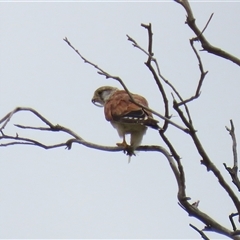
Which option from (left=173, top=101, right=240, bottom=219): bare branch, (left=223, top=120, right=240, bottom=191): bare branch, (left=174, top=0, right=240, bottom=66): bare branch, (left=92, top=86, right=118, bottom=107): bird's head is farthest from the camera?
(left=92, top=86, right=118, bottom=107): bird's head

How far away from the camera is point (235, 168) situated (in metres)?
3.09

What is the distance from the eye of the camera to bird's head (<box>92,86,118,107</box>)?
724 cm

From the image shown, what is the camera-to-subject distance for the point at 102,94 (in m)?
7.31

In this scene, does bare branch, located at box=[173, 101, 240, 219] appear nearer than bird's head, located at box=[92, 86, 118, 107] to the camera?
Yes

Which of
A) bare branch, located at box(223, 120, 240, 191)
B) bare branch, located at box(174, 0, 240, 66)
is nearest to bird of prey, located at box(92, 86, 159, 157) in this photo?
bare branch, located at box(223, 120, 240, 191)

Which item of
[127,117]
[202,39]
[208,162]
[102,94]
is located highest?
[102,94]

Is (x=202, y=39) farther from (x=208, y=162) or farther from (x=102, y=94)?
(x=102, y=94)

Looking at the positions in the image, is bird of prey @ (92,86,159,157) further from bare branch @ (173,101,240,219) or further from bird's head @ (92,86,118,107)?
bare branch @ (173,101,240,219)

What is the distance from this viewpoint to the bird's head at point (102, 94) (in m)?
7.24

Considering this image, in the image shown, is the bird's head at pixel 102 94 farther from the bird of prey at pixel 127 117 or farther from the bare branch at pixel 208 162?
the bare branch at pixel 208 162

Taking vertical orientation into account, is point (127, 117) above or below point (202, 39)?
above

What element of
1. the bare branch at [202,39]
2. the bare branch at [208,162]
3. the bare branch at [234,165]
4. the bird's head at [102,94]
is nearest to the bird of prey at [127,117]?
the bird's head at [102,94]

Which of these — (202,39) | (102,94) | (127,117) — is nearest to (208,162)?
(202,39)

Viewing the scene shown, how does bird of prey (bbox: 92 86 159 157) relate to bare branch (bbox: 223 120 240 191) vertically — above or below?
above
